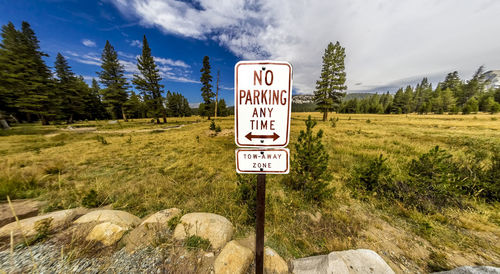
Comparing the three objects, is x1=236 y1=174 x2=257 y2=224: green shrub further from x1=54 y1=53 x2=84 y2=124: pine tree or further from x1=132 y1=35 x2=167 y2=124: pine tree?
x1=54 y1=53 x2=84 y2=124: pine tree

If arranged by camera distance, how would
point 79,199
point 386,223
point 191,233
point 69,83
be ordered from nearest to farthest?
point 191,233
point 386,223
point 79,199
point 69,83

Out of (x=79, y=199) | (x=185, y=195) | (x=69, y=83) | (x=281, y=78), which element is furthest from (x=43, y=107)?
(x=281, y=78)

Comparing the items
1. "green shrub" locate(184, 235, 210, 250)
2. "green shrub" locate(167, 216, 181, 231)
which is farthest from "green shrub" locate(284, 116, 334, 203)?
"green shrub" locate(167, 216, 181, 231)

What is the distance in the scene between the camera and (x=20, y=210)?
3.59 metres

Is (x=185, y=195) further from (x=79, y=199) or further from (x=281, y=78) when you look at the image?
(x=281, y=78)

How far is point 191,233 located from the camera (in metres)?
2.64

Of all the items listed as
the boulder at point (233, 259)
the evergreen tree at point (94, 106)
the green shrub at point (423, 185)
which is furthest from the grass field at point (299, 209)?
the evergreen tree at point (94, 106)

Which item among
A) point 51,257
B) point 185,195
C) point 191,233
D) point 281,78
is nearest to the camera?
point 281,78

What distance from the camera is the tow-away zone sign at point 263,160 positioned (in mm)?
1724

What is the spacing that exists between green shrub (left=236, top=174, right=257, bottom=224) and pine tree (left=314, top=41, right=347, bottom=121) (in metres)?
24.4

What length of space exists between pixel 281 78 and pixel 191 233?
2991 millimetres

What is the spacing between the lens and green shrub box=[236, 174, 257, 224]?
10.8ft

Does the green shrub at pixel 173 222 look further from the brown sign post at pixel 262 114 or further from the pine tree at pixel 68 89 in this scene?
the pine tree at pixel 68 89

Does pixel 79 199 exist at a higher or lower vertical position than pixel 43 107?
lower
